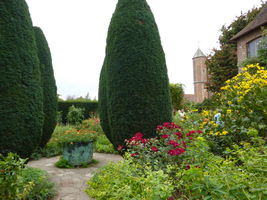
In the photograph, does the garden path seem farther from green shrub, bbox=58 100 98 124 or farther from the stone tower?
the stone tower

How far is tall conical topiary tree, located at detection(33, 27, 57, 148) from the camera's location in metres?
6.21

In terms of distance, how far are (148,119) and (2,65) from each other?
291cm

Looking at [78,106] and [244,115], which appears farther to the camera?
[78,106]

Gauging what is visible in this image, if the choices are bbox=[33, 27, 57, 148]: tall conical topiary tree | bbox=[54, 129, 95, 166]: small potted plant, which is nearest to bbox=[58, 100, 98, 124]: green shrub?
bbox=[33, 27, 57, 148]: tall conical topiary tree

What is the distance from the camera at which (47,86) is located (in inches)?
248

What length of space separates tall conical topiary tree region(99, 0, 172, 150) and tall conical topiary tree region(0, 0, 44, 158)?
160 centimetres

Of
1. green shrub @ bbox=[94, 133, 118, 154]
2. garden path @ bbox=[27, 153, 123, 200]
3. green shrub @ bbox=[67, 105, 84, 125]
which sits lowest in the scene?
garden path @ bbox=[27, 153, 123, 200]

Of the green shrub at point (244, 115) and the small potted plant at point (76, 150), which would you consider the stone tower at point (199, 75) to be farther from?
the green shrub at point (244, 115)

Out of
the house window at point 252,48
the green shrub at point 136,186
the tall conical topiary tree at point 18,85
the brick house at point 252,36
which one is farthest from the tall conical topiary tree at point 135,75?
the house window at point 252,48

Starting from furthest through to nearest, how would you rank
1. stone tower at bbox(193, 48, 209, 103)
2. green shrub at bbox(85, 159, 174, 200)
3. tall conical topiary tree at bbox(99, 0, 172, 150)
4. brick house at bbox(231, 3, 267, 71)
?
stone tower at bbox(193, 48, 209, 103) < brick house at bbox(231, 3, 267, 71) < tall conical topiary tree at bbox(99, 0, 172, 150) < green shrub at bbox(85, 159, 174, 200)

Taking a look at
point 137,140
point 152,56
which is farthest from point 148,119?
point 152,56

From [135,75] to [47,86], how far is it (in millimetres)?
3651

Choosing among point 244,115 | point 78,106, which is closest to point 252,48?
point 244,115

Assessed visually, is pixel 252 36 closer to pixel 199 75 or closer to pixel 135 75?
pixel 135 75
